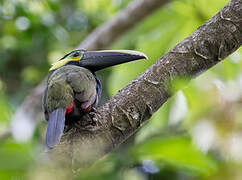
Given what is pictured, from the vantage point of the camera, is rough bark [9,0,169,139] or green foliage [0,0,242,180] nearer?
green foliage [0,0,242,180]

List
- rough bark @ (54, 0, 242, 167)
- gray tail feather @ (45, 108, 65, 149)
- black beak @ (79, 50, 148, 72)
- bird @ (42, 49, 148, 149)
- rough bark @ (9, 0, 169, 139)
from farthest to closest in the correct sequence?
rough bark @ (9, 0, 169, 139), black beak @ (79, 50, 148, 72), bird @ (42, 49, 148, 149), gray tail feather @ (45, 108, 65, 149), rough bark @ (54, 0, 242, 167)

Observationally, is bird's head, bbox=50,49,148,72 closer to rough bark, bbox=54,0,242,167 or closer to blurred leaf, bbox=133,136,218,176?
rough bark, bbox=54,0,242,167

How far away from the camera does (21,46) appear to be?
5.80m

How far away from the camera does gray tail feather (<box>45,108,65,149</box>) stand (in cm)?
189

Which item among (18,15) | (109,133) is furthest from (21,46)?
(109,133)

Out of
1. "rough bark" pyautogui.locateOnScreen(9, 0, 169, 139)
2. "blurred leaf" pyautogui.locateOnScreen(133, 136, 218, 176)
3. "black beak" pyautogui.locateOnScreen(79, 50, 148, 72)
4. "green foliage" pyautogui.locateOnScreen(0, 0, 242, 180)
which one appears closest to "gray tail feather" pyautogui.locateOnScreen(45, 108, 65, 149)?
"green foliage" pyautogui.locateOnScreen(0, 0, 242, 180)

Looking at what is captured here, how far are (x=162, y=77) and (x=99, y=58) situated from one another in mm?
1194

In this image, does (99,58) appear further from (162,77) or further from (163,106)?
(162,77)

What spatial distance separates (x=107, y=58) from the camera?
9.36 feet

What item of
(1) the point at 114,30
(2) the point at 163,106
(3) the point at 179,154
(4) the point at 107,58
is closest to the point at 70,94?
(4) the point at 107,58

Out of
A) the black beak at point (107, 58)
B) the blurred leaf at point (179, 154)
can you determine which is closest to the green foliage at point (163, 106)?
the blurred leaf at point (179, 154)

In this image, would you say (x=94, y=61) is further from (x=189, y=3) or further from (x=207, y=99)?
(x=207, y=99)

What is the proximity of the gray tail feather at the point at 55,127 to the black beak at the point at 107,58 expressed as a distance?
2.12ft

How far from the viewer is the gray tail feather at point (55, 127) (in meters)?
1.89
